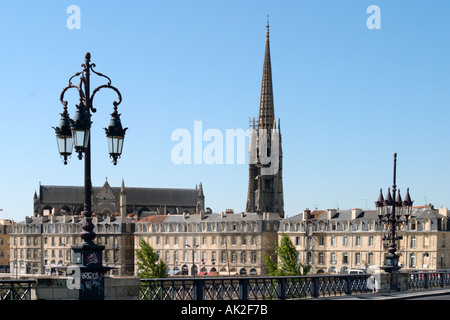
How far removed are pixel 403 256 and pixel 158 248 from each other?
4134 cm

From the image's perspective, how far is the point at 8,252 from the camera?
145750 millimetres

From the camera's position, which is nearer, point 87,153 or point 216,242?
point 87,153

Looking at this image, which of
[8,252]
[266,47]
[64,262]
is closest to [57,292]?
[64,262]

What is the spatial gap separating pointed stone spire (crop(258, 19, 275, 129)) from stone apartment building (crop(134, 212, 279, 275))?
44.0 metres

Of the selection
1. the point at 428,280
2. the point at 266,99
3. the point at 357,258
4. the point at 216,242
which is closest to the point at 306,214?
the point at 357,258

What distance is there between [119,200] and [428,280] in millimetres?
126129

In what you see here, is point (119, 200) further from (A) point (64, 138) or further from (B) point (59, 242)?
(A) point (64, 138)

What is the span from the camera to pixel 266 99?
15938cm

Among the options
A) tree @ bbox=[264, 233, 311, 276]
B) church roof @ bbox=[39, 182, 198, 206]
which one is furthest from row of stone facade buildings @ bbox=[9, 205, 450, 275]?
church roof @ bbox=[39, 182, 198, 206]

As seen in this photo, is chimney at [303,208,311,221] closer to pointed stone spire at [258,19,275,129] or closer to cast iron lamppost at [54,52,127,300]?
pointed stone spire at [258,19,275,129]

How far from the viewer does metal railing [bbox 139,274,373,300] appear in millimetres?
22266
